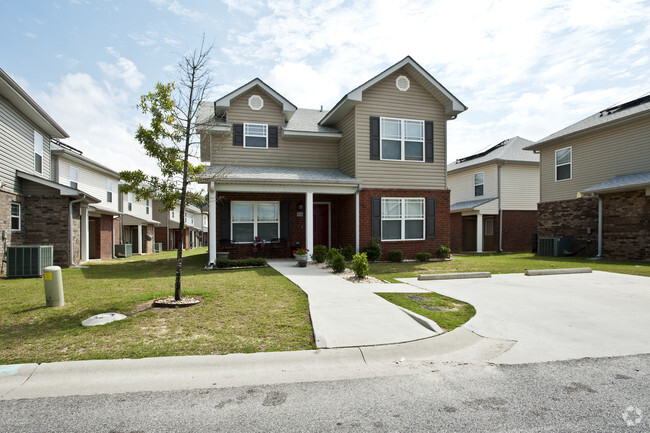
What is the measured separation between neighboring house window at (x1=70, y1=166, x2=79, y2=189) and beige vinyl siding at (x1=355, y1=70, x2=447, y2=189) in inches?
591

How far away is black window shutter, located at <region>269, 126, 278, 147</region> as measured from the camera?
52.7ft

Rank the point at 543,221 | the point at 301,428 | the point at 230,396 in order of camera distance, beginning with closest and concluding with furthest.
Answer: the point at 301,428
the point at 230,396
the point at 543,221

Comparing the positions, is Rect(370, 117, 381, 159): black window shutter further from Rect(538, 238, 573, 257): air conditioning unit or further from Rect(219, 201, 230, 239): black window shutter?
Rect(538, 238, 573, 257): air conditioning unit

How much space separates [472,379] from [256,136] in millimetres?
13940

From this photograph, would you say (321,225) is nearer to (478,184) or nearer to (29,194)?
(29,194)

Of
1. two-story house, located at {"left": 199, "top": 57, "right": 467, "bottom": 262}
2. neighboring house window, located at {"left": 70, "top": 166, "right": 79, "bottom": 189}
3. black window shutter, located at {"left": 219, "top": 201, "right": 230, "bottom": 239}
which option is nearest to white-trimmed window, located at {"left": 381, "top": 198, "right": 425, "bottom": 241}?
two-story house, located at {"left": 199, "top": 57, "right": 467, "bottom": 262}

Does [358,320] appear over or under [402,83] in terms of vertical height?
under

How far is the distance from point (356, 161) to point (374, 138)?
4.07 feet

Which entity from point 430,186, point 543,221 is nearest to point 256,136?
point 430,186

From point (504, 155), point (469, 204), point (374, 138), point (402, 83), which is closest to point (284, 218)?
point (374, 138)

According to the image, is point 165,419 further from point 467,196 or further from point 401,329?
point 467,196

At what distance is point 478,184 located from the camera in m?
24.2

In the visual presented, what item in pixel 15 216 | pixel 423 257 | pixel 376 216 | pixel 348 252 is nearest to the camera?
pixel 15 216

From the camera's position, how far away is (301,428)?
289cm
